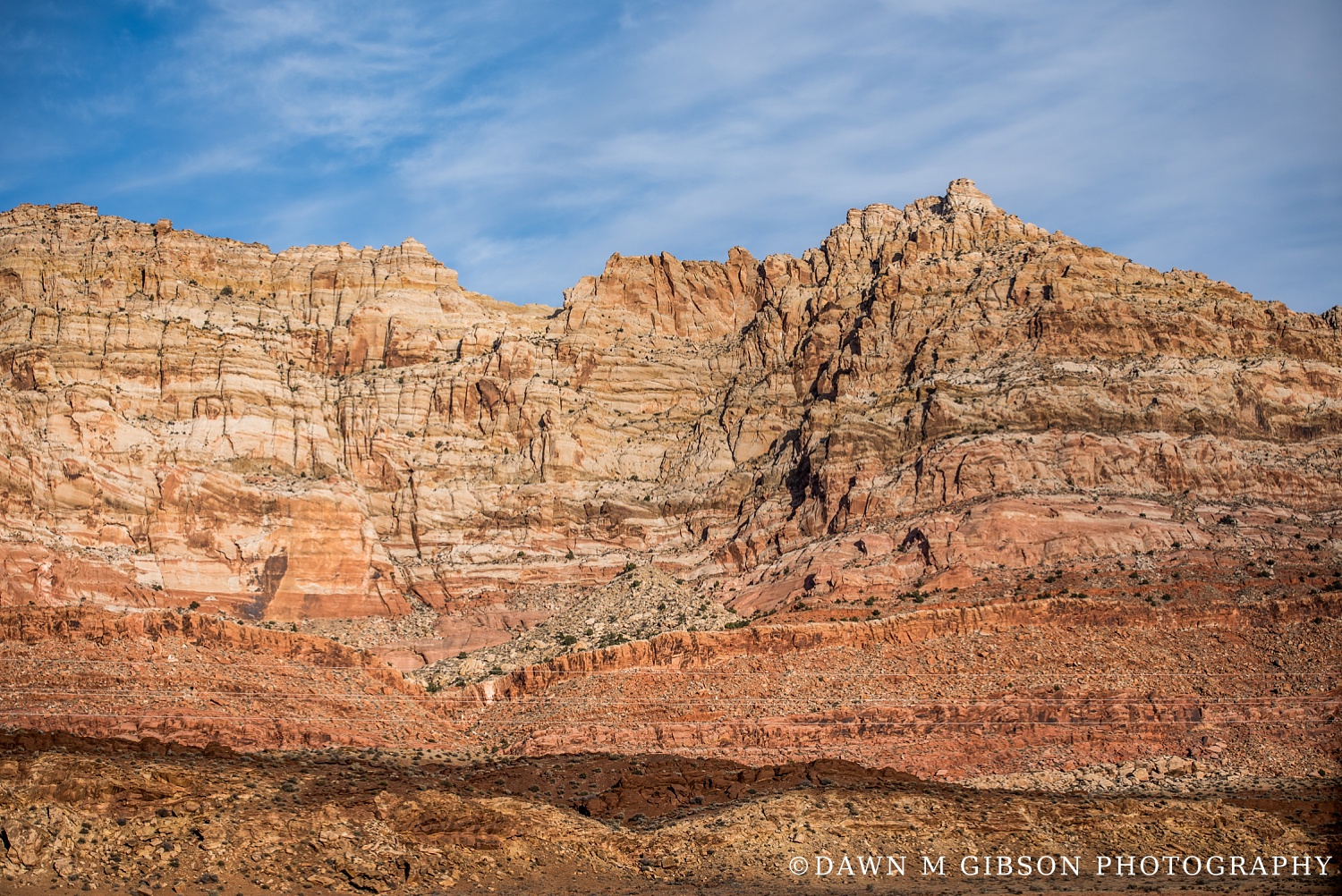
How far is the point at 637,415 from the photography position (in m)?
94.5

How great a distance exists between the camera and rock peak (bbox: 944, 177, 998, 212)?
96.9 meters

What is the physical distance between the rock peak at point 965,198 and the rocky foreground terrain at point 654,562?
235 cm

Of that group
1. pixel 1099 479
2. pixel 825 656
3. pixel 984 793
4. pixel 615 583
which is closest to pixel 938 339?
pixel 1099 479

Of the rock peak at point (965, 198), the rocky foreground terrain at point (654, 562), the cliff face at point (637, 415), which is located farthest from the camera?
the rock peak at point (965, 198)

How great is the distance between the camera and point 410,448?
88875mm

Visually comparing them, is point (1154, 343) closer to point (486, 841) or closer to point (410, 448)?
point (410, 448)

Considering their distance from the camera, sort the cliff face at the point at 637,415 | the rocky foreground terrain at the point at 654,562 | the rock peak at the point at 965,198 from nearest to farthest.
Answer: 1. the rocky foreground terrain at the point at 654,562
2. the cliff face at the point at 637,415
3. the rock peak at the point at 965,198

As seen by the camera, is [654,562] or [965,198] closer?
[654,562]

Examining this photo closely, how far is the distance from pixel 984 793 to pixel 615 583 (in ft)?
101

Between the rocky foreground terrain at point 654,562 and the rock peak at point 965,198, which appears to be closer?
the rocky foreground terrain at point 654,562

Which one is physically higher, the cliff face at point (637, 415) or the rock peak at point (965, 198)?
the rock peak at point (965, 198)

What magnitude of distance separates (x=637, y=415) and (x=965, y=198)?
24.6m

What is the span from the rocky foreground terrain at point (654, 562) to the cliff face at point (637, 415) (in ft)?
0.83

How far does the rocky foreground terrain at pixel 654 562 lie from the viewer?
45.6 meters
